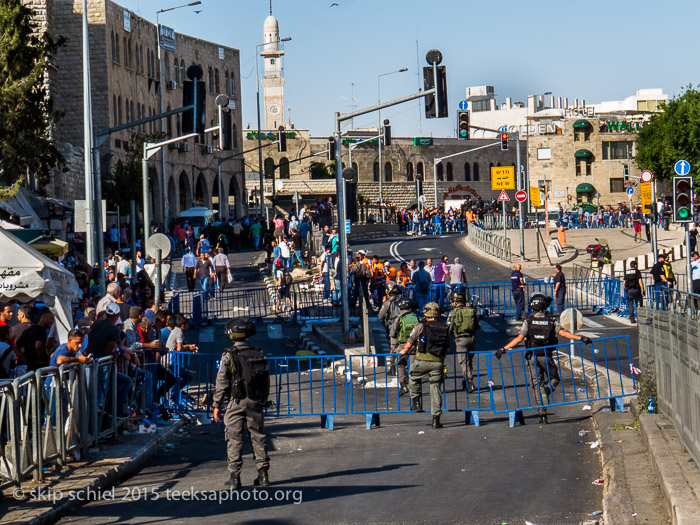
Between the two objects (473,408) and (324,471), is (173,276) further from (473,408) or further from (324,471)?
(324,471)

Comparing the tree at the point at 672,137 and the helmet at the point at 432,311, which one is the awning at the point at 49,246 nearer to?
the helmet at the point at 432,311

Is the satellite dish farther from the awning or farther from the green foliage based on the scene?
the green foliage

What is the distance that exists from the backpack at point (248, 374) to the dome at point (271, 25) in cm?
11533

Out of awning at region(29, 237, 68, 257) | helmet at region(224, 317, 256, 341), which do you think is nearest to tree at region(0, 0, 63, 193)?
awning at region(29, 237, 68, 257)

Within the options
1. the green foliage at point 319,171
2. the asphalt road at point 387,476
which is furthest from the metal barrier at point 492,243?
the green foliage at point 319,171

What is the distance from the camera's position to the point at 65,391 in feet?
34.7

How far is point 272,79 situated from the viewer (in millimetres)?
120500

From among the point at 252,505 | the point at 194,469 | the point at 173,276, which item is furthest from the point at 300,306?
the point at 252,505

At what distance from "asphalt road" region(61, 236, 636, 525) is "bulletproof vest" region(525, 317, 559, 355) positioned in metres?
0.94

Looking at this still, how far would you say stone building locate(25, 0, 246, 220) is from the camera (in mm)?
56438

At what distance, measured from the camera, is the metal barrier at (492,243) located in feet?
135

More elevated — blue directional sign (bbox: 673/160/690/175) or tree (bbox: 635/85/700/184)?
tree (bbox: 635/85/700/184)

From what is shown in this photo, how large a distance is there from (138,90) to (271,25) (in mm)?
60518

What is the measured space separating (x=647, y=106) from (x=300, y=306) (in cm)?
11299
